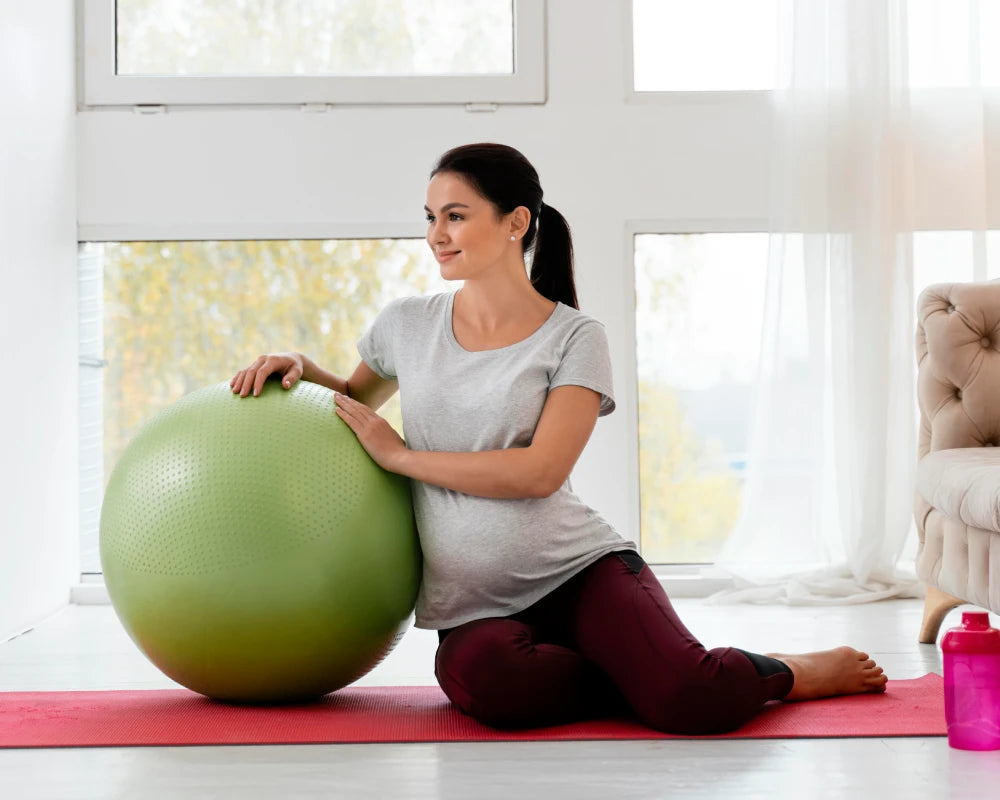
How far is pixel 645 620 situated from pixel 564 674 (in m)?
0.16

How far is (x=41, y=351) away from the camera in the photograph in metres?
3.34

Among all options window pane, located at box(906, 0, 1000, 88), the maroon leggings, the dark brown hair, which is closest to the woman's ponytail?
the dark brown hair

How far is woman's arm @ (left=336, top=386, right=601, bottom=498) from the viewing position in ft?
6.44

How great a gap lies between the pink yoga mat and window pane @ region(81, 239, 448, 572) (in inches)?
68.6

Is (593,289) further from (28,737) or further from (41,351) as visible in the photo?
(28,737)

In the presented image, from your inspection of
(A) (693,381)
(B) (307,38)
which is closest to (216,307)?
(B) (307,38)

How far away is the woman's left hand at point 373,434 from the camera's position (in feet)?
6.58

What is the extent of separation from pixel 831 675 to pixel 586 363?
73 centimetres

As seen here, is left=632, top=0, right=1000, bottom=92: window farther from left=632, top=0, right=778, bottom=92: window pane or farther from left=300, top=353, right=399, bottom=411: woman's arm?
left=300, top=353, right=399, bottom=411: woman's arm

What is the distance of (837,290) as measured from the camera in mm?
3641

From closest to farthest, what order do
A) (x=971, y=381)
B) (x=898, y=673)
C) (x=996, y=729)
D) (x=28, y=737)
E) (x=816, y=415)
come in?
(x=996, y=729)
(x=28, y=737)
(x=898, y=673)
(x=971, y=381)
(x=816, y=415)

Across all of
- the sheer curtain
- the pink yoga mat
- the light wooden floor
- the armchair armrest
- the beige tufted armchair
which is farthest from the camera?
the sheer curtain

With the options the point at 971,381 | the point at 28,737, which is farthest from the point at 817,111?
the point at 28,737

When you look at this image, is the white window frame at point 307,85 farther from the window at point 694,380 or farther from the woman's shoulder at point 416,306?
the woman's shoulder at point 416,306
